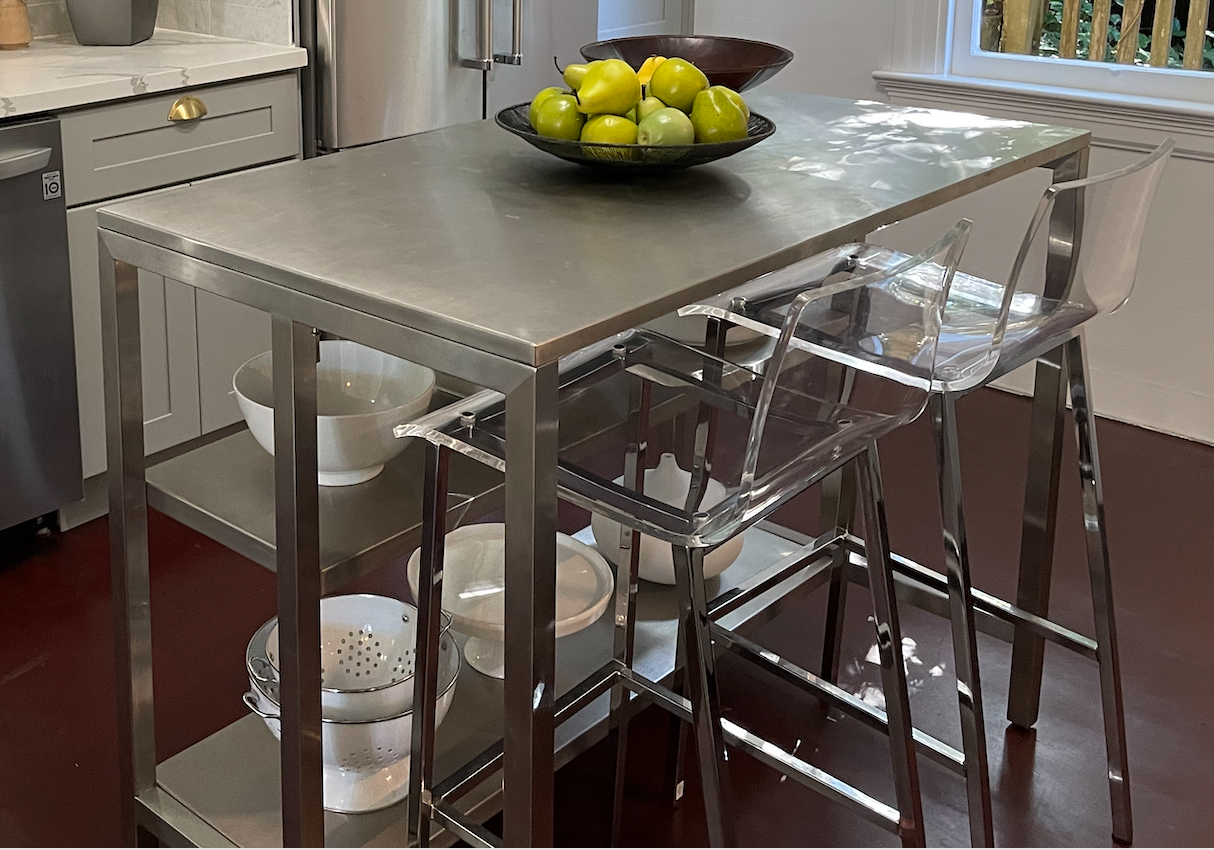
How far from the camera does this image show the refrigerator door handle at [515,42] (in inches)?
144

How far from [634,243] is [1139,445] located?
2716mm

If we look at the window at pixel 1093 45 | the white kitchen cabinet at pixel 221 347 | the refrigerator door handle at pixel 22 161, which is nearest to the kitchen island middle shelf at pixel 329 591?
the refrigerator door handle at pixel 22 161

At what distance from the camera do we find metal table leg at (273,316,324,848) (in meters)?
1.53

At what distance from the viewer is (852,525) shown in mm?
2725

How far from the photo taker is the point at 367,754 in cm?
193

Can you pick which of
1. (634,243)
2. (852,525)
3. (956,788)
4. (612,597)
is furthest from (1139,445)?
(634,243)

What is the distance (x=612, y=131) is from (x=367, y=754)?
0.97 m

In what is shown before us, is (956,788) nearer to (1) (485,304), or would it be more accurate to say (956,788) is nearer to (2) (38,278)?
(1) (485,304)

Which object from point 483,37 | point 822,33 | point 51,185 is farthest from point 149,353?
point 822,33

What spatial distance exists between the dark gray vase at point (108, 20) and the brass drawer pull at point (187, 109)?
0.38 metres

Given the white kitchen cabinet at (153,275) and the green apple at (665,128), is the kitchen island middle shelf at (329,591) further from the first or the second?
the white kitchen cabinet at (153,275)

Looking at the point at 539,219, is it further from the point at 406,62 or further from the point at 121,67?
the point at 406,62

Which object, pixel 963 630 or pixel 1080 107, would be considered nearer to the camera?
pixel 963 630

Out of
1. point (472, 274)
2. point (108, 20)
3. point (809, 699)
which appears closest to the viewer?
point (472, 274)
